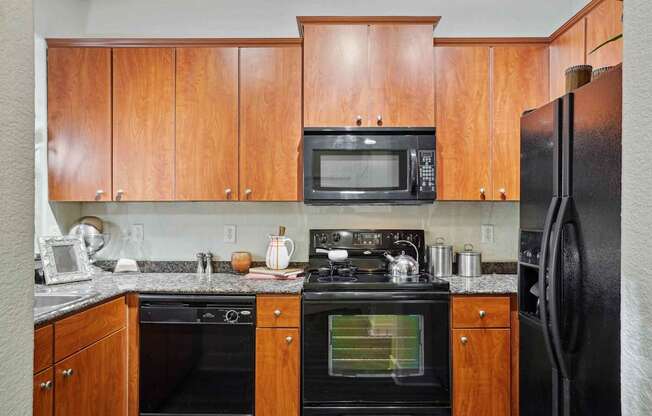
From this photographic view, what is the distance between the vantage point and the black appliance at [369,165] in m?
2.61

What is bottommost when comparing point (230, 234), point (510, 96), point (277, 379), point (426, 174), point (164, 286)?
point (277, 379)

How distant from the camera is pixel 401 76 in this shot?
2664 mm

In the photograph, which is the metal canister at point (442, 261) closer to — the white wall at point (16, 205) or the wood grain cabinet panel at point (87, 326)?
the wood grain cabinet panel at point (87, 326)

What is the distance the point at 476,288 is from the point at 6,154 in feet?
7.37

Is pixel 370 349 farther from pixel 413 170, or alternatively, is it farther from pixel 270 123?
pixel 270 123

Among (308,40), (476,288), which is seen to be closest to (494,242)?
(476,288)

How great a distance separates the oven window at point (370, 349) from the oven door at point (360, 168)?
0.69 metres

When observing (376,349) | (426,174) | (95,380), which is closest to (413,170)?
(426,174)

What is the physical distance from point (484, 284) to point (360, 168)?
3.14 feet

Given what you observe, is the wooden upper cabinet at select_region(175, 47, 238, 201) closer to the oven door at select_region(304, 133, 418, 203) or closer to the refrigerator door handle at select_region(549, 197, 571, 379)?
the oven door at select_region(304, 133, 418, 203)

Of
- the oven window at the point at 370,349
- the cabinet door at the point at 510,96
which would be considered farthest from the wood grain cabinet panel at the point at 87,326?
the cabinet door at the point at 510,96

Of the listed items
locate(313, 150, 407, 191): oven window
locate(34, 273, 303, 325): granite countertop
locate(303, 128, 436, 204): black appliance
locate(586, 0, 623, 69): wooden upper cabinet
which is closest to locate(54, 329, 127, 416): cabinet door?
locate(34, 273, 303, 325): granite countertop

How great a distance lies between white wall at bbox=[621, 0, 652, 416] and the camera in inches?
25.7

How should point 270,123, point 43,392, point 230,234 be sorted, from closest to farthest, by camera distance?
1. point 43,392
2. point 270,123
3. point 230,234
